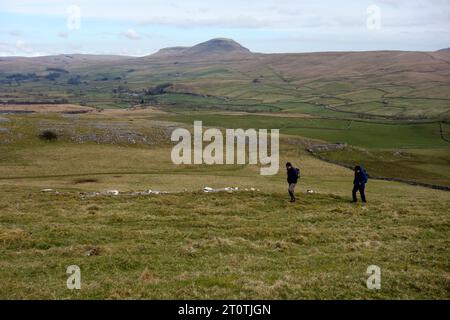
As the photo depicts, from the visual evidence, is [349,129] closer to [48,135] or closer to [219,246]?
[48,135]

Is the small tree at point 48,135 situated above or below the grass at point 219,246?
above

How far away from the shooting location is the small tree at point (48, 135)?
83562 mm

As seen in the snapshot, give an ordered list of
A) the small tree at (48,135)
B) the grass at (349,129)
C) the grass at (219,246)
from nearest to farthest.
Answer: the grass at (219,246)
the small tree at (48,135)
the grass at (349,129)

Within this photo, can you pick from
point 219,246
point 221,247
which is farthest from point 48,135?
point 221,247

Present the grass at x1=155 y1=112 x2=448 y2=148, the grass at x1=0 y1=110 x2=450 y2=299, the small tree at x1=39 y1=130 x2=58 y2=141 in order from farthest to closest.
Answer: the grass at x1=155 y1=112 x2=448 y2=148 → the small tree at x1=39 y1=130 x2=58 y2=141 → the grass at x1=0 y1=110 x2=450 y2=299

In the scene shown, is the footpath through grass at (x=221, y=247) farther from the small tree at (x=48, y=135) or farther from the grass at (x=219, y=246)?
the small tree at (x=48, y=135)

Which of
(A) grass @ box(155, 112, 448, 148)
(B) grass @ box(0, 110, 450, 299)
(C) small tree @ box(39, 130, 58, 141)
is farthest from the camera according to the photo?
(A) grass @ box(155, 112, 448, 148)

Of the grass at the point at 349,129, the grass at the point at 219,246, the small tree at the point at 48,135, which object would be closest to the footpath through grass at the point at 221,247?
the grass at the point at 219,246

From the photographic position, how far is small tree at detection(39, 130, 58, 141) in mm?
83562

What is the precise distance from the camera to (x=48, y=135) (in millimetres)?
84125

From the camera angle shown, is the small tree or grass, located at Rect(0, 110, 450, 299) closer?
grass, located at Rect(0, 110, 450, 299)

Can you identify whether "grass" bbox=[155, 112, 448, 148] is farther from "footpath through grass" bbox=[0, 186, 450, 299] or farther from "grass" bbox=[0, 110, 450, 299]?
"footpath through grass" bbox=[0, 186, 450, 299]

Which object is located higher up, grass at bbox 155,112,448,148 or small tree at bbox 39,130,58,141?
small tree at bbox 39,130,58,141

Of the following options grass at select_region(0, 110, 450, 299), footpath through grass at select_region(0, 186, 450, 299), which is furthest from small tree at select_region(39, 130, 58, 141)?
footpath through grass at select_region(0, 186, 450, 299)
